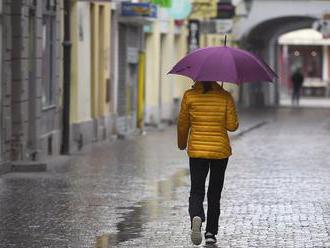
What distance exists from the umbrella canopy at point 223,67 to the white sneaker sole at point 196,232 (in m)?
1.31

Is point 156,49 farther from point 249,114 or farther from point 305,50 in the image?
point 305,50

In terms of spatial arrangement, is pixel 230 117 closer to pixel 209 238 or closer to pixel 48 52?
pixel 209 238

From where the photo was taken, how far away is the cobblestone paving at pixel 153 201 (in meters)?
12.1

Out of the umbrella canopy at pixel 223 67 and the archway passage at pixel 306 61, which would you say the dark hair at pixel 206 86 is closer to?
the umbrella canopy at pixel 223 67

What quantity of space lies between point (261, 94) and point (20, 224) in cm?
5235

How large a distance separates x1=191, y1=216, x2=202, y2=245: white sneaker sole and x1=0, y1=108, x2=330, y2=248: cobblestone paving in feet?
0.97

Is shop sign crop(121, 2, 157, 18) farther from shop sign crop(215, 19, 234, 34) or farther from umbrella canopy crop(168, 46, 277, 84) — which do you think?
umbrella canopy crop(168, 46, 277, 84)

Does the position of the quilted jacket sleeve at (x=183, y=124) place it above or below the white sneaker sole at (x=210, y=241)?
above

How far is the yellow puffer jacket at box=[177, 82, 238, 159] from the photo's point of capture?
11.4 meters

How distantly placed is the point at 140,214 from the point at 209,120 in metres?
2.94

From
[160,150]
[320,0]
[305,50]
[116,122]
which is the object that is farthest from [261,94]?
[160,150]

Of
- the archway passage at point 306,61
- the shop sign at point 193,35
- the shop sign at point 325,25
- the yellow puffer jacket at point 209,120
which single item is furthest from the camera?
the archway passage at point 306,61

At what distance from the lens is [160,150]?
2692 cm

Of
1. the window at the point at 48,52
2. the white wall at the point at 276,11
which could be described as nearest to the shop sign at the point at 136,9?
the window at the point at 48,52
